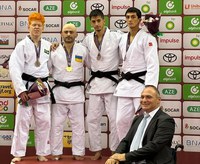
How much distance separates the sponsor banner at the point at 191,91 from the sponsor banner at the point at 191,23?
A: 771 mm

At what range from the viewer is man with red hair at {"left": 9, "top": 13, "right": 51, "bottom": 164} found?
4.68 m

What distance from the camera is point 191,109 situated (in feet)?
18.2

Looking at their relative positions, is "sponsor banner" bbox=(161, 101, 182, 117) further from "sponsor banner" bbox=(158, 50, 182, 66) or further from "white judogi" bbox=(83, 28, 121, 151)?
"white judogi" bbox=(83, 28, 121, 151)

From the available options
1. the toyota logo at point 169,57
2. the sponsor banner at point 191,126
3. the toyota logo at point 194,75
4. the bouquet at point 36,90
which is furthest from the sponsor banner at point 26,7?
the sponsor banner at point 191,126

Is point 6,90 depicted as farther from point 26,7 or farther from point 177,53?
point 177,53

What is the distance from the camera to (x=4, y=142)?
591 centimetres

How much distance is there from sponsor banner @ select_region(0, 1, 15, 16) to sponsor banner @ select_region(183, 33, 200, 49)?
249 cm

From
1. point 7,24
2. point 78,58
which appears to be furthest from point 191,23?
point 7,24

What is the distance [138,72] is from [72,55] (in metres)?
0.84

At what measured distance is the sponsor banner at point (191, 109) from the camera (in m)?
5.54

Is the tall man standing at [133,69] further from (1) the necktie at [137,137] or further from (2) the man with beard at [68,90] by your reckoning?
(1) the necktie at [137,137]

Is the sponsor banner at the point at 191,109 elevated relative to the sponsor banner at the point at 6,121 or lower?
elevated

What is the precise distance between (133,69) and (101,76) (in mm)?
429

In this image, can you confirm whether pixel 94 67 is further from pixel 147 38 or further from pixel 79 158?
pixel 79 158
